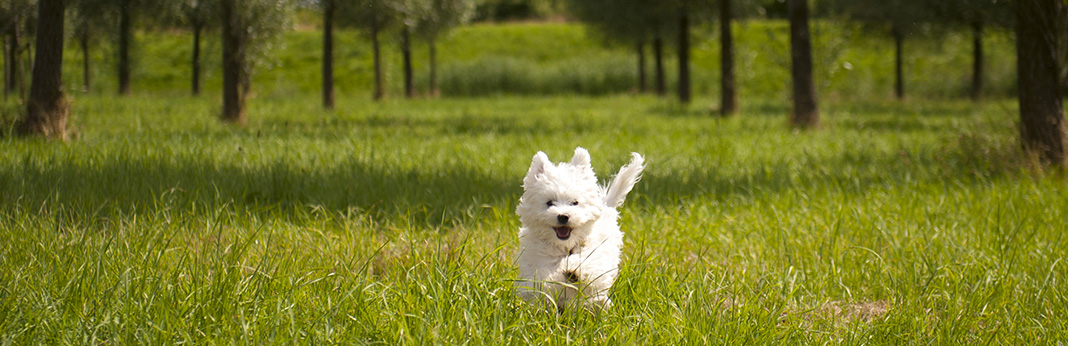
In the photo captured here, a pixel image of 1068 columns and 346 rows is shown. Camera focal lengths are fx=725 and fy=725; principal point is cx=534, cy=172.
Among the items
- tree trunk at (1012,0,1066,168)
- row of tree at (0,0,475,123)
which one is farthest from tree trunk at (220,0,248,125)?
tree trunk at (1012,0,1066,168)

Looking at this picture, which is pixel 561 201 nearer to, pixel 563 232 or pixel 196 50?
pixel 563 232

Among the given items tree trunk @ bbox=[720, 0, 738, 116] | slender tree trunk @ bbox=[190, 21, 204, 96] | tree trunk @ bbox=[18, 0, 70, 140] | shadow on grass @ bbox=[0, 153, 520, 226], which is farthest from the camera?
slender tree trunk @ bbox=[190, 21, 204, 96]

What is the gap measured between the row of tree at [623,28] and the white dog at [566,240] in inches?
236

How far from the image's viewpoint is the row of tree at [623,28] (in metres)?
7.13

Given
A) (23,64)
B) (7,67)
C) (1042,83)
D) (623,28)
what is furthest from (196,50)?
(1042,83)

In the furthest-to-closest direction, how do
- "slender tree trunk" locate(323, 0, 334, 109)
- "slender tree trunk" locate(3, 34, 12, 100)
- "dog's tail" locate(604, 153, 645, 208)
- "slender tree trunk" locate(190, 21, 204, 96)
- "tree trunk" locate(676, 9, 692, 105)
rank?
"tree trunk" locate(676, 9, 692, 105), "slender tree trunk" locate(190, 21, 204, 96), "slender tree trunk" locate(323, 0, 334, 109), "slender tree trunk" locate(3, 34, 12, 100), "dog's tail" locate(604, 153, 645, 208)

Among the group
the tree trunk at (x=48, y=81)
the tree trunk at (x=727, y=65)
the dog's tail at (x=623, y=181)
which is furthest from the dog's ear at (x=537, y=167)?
the tree trunk at (x=727, y=65)

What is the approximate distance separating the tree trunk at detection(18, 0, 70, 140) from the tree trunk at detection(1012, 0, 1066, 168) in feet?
32.6

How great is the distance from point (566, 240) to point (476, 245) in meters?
1.41

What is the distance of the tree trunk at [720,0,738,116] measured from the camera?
53.5 feet

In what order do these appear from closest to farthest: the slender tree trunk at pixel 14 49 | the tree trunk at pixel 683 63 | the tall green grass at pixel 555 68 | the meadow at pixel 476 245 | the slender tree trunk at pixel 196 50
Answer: the meadow at pixel 476 245
the slender tree trunk at pixel 14 49
the slender tree trunk at pixel 196 50
the tree trunk at pixel 683 63
the tall green grass at pixel 555 68

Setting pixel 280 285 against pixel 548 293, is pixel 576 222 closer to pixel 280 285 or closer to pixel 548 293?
pixel 548 293

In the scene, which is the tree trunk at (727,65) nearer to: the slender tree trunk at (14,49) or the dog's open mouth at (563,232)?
the slender tree trunk at (14,49)

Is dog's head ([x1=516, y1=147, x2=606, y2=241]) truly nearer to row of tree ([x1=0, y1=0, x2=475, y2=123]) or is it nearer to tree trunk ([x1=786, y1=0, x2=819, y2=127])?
row of tree ([x1=0, y1=0, x2=475, y2=123])
